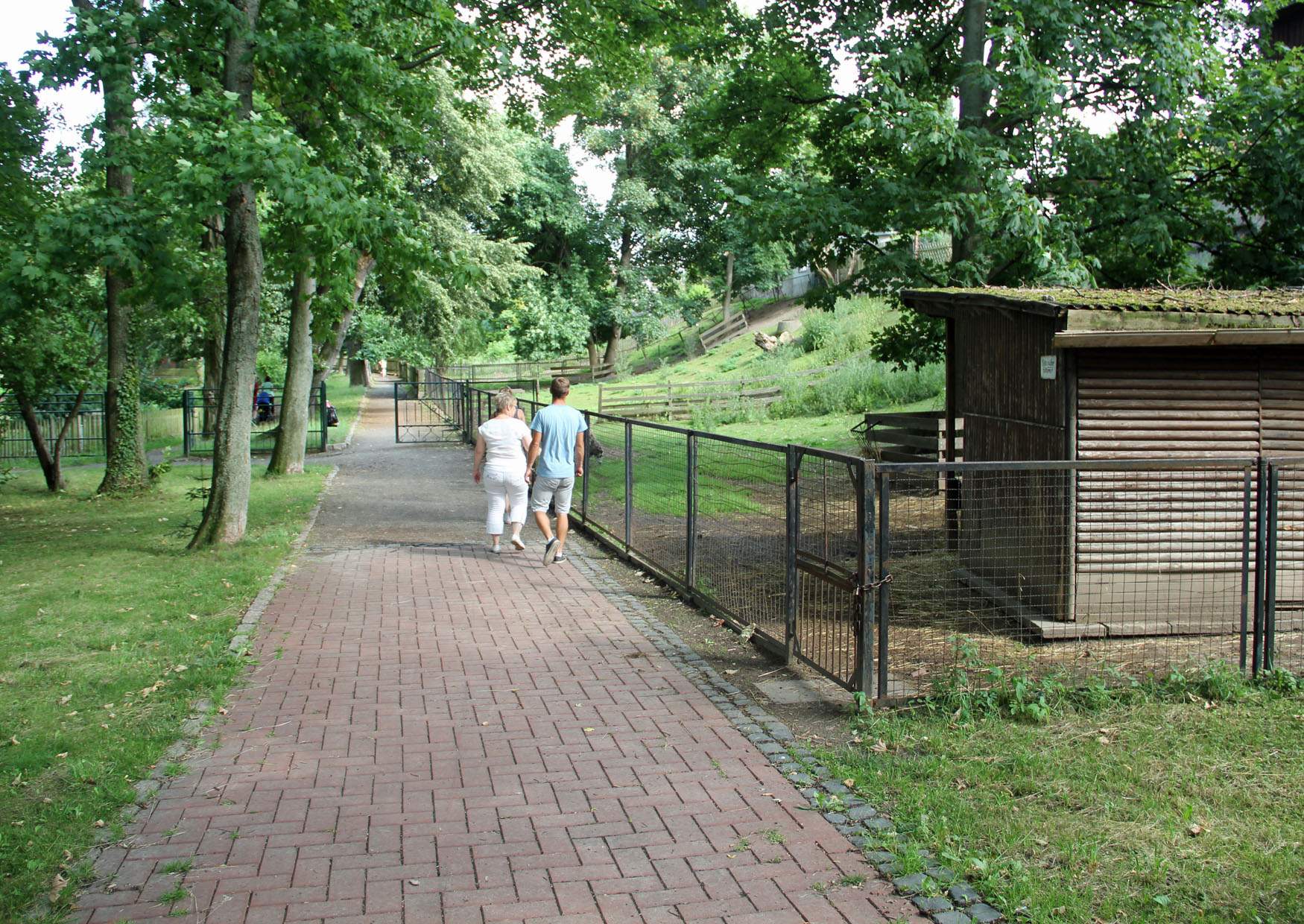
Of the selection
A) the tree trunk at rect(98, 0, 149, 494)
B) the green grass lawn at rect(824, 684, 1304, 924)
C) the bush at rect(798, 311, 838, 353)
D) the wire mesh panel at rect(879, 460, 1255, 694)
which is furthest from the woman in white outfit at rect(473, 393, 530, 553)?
the bush at rect(798, 311, 838, 353)

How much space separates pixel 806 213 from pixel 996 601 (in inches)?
318

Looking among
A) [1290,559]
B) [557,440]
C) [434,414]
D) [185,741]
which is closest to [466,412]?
[434,414]

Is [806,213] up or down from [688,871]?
up

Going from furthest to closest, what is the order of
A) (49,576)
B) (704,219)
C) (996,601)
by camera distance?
(704,219)
(49,576)
(996,601)

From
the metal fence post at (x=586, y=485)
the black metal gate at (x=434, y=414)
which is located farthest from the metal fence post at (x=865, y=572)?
the black metal gate at (x=434, y=414)

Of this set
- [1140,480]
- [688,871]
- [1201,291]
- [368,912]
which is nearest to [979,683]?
[1140,480]

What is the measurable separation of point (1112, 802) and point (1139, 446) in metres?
3.97

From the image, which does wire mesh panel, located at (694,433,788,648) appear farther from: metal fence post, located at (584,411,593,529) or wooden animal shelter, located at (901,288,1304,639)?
metal fence post, located at (584,411,593,529)

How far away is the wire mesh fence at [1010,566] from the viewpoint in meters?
6.72

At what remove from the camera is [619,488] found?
47.3 ft

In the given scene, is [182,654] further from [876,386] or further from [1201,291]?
[876,386]

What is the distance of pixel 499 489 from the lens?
12.5 metres

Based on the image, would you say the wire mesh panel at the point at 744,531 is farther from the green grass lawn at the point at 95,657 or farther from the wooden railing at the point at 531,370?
the wooden railing at the point at 531,370

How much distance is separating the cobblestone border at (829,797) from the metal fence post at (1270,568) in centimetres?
306
